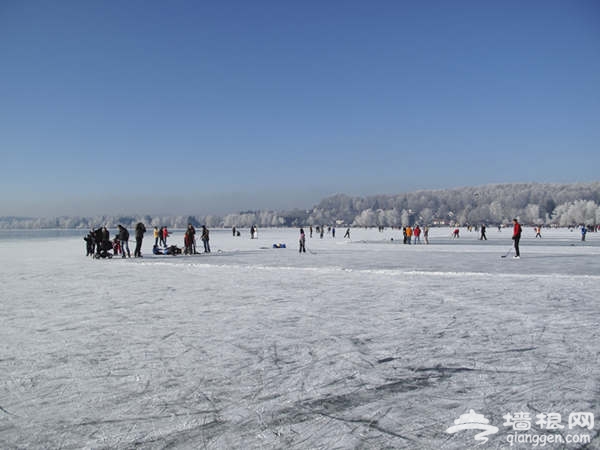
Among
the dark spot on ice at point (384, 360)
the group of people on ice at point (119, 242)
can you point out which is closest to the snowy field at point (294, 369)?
the dark spot on ice at point (384, 360)

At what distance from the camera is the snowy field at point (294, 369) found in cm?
284

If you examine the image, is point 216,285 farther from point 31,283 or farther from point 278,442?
point 278,442

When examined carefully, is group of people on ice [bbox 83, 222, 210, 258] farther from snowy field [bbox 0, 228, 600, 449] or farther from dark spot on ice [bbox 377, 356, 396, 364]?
dark spot on ice [bbox 377, 356, 396, 364]

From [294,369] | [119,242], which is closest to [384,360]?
[294,369]

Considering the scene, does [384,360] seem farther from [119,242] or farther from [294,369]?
[119,242]

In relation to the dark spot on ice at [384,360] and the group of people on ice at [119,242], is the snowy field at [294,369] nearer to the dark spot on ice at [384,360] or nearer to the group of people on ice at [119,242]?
the dark spot on ice at [384,360]

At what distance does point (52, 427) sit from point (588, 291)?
902 centimetres

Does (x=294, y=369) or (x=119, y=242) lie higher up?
(x=119, y=242)

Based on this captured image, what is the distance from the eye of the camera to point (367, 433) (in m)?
2.84

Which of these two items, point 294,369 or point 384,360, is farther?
point 384,360

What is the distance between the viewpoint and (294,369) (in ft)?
13.2

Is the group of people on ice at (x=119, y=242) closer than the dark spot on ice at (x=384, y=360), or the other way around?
the dark spot on ice at (x=384, y=360)

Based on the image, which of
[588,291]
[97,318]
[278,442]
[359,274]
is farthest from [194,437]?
[359,274]

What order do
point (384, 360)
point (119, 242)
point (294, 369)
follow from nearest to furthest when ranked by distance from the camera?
point (294, 369) < point (384, 360) < point (119, 242)
